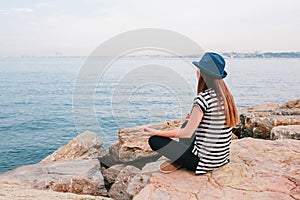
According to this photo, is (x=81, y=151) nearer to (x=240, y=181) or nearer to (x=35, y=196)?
(x=35, y=196)

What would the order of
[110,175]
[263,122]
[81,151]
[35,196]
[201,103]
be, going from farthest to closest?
[81,151] < [263,122] < [110,175] < [35,196] < [201,103]

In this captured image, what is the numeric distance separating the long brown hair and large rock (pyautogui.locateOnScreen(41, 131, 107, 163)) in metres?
5.17

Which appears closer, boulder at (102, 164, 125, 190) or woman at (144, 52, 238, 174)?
woman at (144, 52, 238, 174)

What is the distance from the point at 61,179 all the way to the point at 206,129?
2969mm

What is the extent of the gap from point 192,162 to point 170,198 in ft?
2.26

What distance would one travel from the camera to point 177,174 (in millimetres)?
4316

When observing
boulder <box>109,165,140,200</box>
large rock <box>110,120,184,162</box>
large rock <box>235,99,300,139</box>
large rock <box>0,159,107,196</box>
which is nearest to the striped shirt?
boulder <box>109,165,140,200</box>

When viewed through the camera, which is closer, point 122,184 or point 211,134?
point 211,134

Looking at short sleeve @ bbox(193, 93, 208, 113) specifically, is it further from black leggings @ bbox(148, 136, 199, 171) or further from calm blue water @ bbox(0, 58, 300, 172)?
calm blue water @ bbox(0, 58, 300, 172)

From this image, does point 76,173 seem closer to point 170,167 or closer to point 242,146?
point 170,167

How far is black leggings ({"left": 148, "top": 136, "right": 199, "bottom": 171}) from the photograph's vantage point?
13.7 feet

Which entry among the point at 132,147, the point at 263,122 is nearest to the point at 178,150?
the point at 132,147

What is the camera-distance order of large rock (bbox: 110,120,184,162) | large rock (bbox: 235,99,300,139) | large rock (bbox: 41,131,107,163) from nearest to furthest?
1. large rock (bbox: 110,120,184,162)
2. large rock (bbox: 235,99,300,139)
3. large rock (bbox: 41,131,107,163)

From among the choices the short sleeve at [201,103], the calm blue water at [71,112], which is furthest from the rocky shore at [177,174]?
the calm blue water at [71,112]
